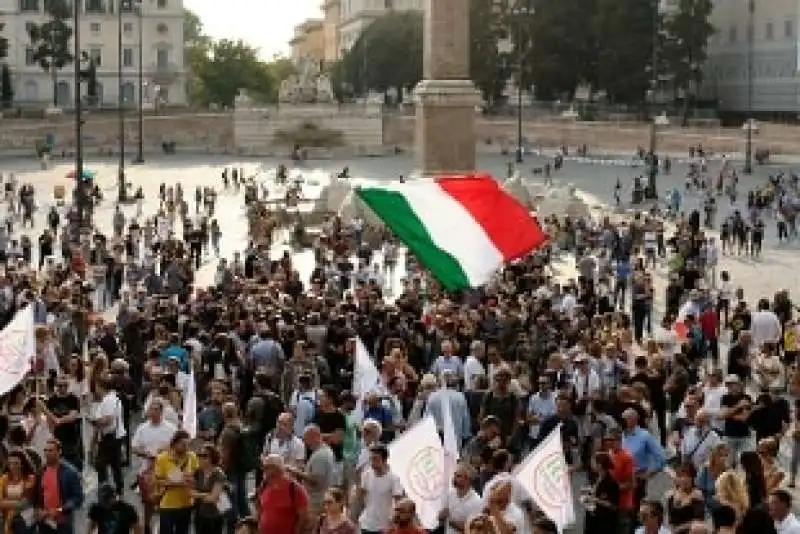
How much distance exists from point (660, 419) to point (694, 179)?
4057cm

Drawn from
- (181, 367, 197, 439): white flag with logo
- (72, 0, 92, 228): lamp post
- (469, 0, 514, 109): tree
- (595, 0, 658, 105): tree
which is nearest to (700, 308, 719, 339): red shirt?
(181, 367, 197, 439): white flag with logo

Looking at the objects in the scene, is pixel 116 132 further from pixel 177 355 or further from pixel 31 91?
pixel 177 355

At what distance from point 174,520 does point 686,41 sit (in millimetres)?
69535

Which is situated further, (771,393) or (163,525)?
(771,393)

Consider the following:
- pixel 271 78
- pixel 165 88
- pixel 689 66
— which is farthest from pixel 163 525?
pixel 271 78

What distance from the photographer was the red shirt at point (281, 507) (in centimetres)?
965

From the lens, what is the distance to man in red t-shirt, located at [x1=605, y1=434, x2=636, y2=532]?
1039 centimetres

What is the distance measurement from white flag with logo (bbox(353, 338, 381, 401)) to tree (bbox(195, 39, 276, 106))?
95.8 meters

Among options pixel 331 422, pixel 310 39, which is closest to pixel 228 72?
pixel 310 39

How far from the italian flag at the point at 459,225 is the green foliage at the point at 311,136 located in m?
68.3

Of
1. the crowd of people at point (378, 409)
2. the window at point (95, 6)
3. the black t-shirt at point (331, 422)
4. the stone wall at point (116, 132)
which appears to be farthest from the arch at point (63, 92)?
the black t-shirt at point (331, 422)

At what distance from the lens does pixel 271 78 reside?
12650cm

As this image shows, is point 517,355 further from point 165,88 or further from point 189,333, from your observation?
point 165,88

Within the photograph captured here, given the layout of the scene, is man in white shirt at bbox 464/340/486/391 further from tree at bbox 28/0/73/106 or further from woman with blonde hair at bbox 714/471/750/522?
tree at bbox 28/0/73/106
